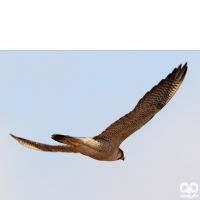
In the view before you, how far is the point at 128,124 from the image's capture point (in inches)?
601

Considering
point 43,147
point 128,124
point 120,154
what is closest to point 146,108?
point 128,124

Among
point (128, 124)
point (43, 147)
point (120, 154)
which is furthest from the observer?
point (43, 147)

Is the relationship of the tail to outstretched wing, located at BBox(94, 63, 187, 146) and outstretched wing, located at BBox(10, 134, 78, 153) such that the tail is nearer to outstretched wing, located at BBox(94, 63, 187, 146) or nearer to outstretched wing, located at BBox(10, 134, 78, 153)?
outstretched wing, located at BBox(94, 63, 187, 146)

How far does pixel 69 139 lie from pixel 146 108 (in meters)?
2.21

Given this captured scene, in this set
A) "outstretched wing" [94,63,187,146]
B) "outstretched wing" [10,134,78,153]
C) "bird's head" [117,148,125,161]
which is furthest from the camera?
"outstretched wing" [10,134,78,153]

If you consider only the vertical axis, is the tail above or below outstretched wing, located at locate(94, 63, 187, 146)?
below

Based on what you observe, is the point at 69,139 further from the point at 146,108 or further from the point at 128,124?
the point at 146,108

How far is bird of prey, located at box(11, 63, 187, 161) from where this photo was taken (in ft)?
50.0

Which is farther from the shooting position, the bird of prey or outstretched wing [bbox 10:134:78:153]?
outstretched wing [bbox 10:134:78:153]

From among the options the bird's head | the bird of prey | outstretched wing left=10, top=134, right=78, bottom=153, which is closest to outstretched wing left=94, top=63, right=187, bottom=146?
the bird of prey

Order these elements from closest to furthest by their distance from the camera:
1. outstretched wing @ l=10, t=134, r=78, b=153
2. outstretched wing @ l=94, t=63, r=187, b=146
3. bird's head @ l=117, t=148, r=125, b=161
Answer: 1. outstretched wing @ l=94, t=63, r=187, b=146
2. bird's head @ l=117, t=148, r=125, b=161
3. outstretched wing @ l=10, t=134, r=78, b=153
